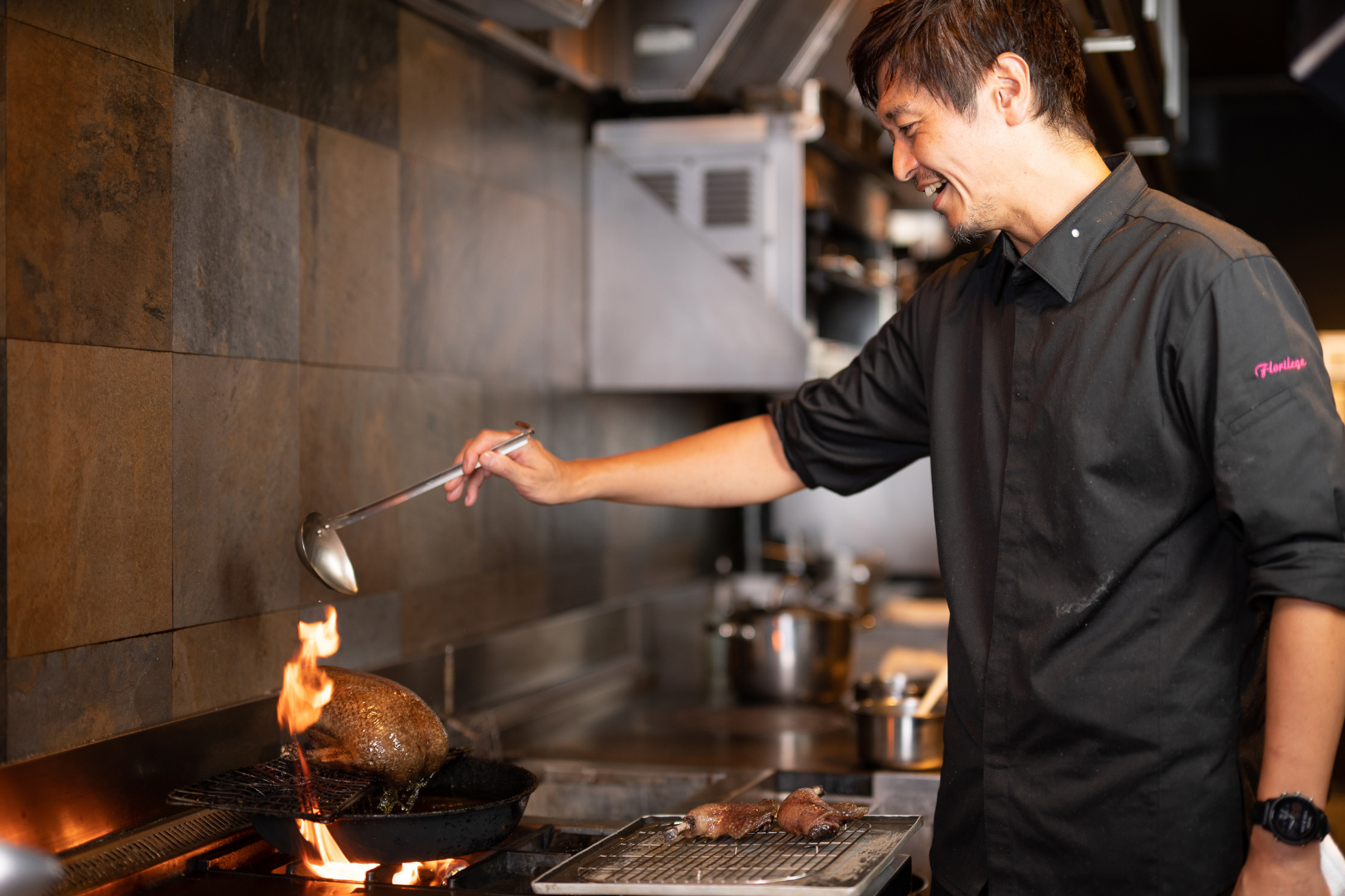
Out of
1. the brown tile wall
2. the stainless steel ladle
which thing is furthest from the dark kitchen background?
the stainless steel ladle

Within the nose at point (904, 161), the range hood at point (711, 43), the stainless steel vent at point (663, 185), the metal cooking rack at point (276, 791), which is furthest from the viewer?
the stainless steel vent at point (663, 185)

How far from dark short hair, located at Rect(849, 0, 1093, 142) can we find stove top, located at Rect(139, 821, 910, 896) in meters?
0.84

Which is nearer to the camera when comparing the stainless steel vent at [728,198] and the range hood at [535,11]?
the range hood at [535,11]

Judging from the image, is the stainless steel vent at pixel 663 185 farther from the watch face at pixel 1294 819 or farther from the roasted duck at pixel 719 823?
the watch face at pixel 1294 819

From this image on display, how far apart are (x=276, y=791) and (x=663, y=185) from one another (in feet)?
5.94

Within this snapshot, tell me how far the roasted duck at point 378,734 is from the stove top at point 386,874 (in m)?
0.12

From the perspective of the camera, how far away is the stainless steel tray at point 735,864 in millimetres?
1153

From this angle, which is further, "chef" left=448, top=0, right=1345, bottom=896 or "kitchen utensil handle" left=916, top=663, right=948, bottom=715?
"kitchen utensil handle" left=916, top=663, right=948, bottom=715

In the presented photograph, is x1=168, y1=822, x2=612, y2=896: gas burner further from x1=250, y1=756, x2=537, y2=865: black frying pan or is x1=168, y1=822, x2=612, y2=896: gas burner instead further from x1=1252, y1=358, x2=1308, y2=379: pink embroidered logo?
x1=1252, y1=358, x2=1308, y2=379: pink embroidered logo

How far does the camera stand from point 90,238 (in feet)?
4.63

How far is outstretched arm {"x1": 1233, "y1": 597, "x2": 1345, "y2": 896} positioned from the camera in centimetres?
112

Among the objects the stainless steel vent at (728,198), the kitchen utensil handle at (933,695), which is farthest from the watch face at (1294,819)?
the stainless steel vent at (728,198)

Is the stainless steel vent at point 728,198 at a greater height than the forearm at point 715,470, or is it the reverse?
the stainless steel vent at point 728,198

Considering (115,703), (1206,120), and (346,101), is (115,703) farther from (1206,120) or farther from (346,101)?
(1206,120)
